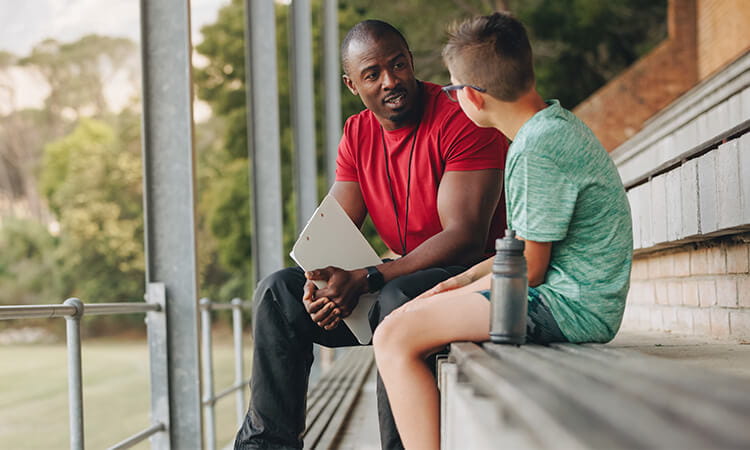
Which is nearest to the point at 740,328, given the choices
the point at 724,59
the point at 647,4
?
the point at 724,59

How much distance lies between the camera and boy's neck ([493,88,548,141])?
5.75ft

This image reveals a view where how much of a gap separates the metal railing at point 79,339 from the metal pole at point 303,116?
13.7 feet

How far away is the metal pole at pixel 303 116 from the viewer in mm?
7266

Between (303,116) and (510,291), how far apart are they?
19.6 feet

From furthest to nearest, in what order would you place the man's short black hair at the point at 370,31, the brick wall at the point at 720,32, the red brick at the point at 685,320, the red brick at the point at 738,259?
the brick wall at the point at 720,32 < the red brick at the point at 685,320 < the red brick at the point at 738,259 < the man's short black hair at the point at 370,31

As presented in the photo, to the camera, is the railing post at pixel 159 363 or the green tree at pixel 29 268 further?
the green tree at pixel 29 268

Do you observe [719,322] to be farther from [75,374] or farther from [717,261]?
[75,374]

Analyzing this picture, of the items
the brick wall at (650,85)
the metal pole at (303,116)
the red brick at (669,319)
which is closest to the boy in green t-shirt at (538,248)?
the red brick at (669,319)

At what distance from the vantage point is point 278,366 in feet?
6.84

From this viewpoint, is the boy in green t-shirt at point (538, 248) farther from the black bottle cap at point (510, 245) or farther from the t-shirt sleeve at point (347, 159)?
the t-shirt sleeve at point (347, 159)

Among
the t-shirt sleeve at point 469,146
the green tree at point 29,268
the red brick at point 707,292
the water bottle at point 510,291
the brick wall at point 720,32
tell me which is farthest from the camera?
the green tree at point 29,268

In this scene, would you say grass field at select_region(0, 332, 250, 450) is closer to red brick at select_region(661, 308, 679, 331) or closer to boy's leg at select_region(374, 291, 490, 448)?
red brick at select_region(661, 308, 679, 331)

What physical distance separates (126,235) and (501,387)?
99.4ft

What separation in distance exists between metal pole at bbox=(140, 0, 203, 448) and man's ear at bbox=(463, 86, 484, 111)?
152 centimetres
